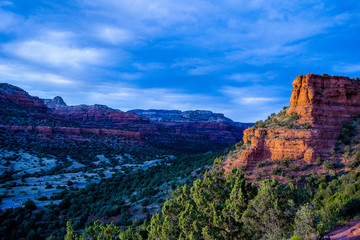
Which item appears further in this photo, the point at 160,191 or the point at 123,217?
the point at 160,191

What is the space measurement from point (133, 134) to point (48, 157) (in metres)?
38.2

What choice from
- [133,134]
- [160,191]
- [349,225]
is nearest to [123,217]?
[160,191]

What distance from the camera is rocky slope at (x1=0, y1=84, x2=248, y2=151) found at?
197 feet

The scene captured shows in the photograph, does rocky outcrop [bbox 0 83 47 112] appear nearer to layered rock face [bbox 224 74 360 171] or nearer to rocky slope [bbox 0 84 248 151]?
rocky slope [bbox 0 84 248 151]

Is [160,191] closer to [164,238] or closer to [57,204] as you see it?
[57,204]

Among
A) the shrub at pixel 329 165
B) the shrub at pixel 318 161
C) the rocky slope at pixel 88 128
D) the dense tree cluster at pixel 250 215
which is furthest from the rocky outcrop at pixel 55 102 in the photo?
the shrub at pixel 329 165

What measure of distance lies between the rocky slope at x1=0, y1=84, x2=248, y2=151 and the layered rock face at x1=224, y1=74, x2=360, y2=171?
2131 inches

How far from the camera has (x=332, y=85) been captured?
73.7 feet

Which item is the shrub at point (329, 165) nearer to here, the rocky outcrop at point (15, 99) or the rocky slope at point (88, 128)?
the rocky slope at point (88, 128)

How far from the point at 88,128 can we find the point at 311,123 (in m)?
72.5

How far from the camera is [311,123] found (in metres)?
20.6

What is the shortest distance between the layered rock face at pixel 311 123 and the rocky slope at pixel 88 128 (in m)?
54.1

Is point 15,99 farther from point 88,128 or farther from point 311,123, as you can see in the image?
point 311,123

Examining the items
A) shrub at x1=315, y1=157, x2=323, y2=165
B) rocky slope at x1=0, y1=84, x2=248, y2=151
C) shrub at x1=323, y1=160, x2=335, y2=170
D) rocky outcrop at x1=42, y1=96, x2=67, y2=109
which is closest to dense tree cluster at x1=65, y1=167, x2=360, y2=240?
shrub at x1=323, y1=160, x2=335, y2=170
